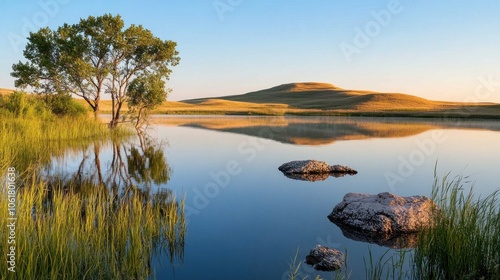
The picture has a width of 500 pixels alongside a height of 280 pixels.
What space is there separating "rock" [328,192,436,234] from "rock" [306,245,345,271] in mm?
2174

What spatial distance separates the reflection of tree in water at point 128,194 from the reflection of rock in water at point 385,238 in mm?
4060

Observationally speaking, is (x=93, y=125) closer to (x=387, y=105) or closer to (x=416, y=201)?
(x=416, y=201)

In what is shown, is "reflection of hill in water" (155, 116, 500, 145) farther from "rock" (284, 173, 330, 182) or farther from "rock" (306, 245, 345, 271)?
"rock" (306, 245, 345, 271)

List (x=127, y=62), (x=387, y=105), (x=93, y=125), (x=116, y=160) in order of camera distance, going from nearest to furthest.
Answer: (x=116, y=160)
(x=93, y=125)
(x=127, y=62)
(x=387, y=105)

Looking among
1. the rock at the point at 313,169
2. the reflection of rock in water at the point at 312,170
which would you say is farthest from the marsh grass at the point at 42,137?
the rock at the point at 313,169

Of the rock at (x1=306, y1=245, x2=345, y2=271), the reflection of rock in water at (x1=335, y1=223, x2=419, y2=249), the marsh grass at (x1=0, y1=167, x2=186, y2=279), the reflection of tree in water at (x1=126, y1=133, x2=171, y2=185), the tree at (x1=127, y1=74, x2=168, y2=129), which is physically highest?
the tree at (x1=127, y1=74, x2=168, y2=129)

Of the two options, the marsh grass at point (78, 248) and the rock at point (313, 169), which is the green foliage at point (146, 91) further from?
the marsh grass at point (78, 248)

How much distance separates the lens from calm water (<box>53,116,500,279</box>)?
6965 mm

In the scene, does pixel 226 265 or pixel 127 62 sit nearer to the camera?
pixel 226 265

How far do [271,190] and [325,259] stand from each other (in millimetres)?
6866

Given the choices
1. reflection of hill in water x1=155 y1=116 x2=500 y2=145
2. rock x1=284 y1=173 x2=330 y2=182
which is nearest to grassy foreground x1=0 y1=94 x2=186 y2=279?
rock x1=284 y1=173 x2=330 y2=182

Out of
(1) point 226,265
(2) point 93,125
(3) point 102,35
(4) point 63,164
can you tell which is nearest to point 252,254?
(1) point 226,265

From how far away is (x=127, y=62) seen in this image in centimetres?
3438

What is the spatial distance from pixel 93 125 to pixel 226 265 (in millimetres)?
25594
